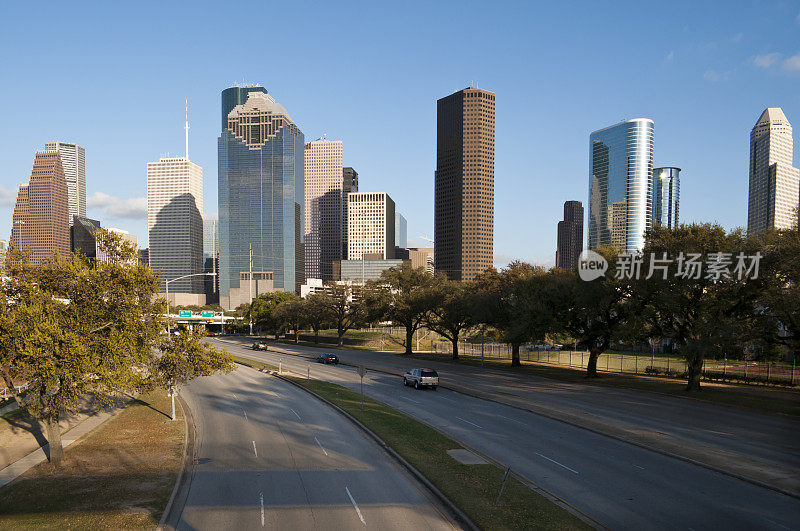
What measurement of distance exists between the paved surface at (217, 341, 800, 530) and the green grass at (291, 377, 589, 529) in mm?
1224

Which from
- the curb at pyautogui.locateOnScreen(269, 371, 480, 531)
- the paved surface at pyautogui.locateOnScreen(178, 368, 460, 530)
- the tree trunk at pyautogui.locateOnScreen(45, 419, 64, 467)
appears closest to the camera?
the curb at pyautogui.locateOnScreen(269, 371, 480, 531)

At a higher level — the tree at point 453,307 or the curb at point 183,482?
the tree at point 453,307

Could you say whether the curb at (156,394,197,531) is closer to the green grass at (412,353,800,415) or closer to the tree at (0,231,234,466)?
the tree at (0,231,234,466)

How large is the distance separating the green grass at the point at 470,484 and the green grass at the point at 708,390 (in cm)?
2397

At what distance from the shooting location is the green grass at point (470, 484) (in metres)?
14.0

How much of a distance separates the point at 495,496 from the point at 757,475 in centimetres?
1086

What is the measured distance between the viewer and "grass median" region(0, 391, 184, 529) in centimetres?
1460

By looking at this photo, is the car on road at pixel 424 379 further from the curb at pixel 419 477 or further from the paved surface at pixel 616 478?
the curb at pixel 419 477

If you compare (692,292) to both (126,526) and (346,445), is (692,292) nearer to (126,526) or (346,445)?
(346,445)

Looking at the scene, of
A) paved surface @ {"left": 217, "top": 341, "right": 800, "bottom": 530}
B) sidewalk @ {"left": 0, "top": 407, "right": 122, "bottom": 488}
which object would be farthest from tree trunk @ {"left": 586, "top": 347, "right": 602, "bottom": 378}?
sidewalk @ {"left": 0, "top": 407, "right": 122, "bottom": 488}

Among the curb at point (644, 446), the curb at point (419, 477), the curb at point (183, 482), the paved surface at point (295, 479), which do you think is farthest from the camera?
the curb at point (644, 446)

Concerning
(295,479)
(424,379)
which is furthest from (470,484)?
(424,379)

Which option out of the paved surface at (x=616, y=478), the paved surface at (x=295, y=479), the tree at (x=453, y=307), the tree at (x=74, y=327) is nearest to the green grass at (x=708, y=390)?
the tree at (x=453, y=307)

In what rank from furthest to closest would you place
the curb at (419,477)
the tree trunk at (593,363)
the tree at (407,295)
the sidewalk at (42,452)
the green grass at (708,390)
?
1. the tree at (407,295)
2. the tree trunk at (593,363)
3. the green grass at (708,390)
4. the sidewalk at (42,452)
5. the curb at (419,477)
